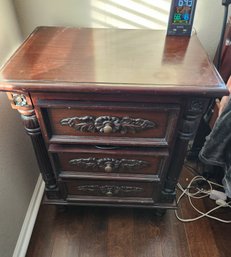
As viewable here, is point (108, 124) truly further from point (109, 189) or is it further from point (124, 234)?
point (124, 234)

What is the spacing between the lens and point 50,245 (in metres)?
0.99

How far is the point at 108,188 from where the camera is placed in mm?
904

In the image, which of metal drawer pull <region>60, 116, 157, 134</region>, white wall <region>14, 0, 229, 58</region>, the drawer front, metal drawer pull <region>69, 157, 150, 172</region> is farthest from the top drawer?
white wall <region>14, 0, 229, 58</region>

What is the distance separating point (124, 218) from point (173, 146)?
A: 0.54m

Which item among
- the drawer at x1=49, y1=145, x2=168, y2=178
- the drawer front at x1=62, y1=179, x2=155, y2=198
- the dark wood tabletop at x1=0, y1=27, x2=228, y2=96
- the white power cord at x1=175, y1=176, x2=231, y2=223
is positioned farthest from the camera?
the white power cord at x1=175, y1=176, x2=231, y2=223

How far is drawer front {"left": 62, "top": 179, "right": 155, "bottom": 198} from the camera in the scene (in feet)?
2.89

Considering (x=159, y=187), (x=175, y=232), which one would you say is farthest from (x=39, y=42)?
(x=175, y=232)

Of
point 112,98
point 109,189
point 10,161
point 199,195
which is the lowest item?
point 199,195

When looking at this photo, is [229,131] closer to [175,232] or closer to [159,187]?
[159,187]

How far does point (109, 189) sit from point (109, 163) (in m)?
0.17

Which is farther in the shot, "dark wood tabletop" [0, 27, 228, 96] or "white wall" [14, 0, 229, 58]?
"white wall" [14, 0, 229, 58]

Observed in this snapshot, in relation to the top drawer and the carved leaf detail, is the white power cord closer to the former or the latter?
the carved leaf detail

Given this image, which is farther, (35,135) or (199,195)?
(199,195)

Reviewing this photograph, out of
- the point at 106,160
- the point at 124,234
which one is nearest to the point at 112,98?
the point at 106,160
